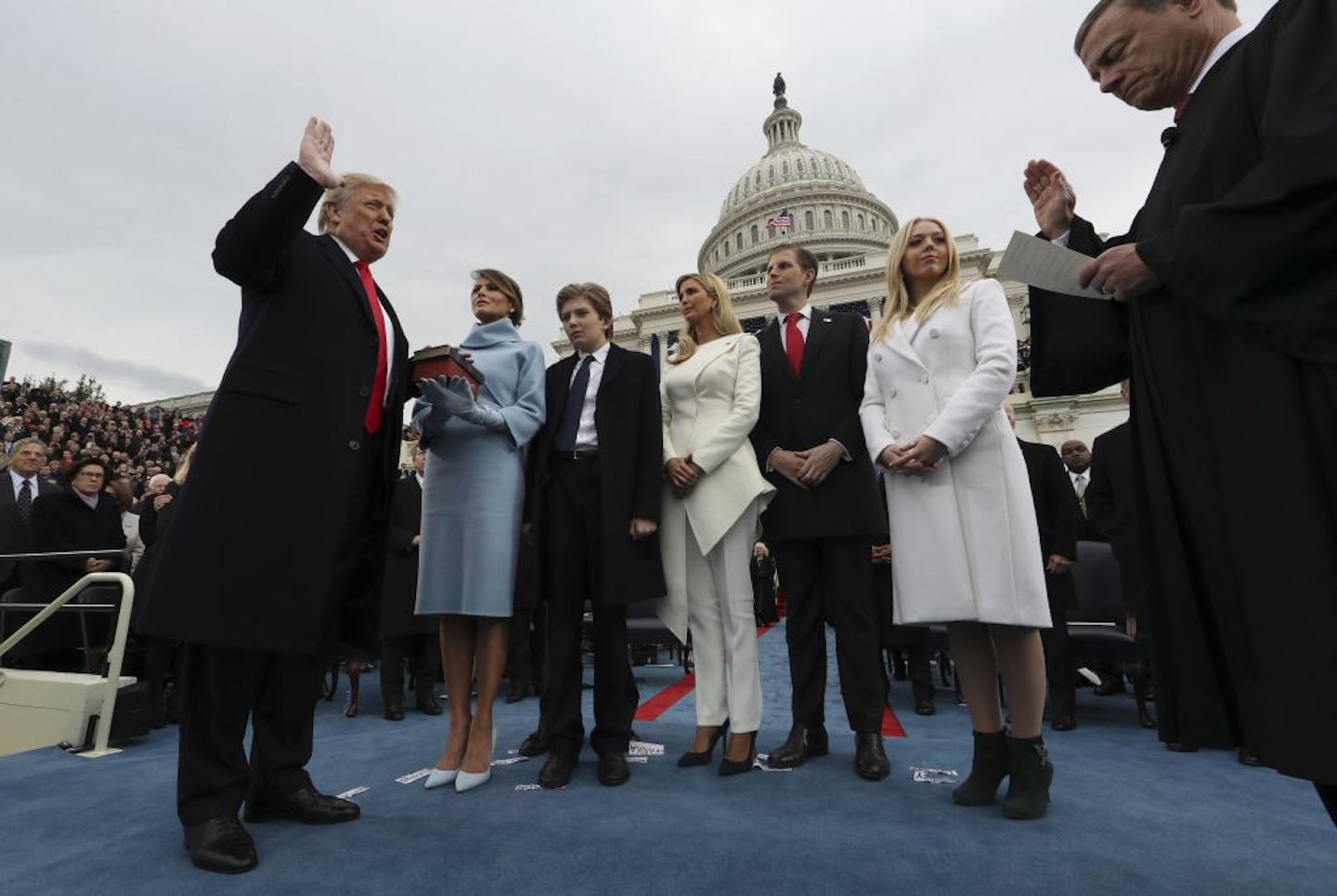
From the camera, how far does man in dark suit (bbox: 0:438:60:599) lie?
17.7ft

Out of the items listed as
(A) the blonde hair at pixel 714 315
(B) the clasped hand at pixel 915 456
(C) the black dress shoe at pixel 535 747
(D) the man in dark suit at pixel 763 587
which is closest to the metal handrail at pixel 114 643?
(C) the black dress shoe at pixel 535 747

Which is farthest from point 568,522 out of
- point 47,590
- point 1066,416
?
point 1066,416

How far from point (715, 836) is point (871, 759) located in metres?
0.82

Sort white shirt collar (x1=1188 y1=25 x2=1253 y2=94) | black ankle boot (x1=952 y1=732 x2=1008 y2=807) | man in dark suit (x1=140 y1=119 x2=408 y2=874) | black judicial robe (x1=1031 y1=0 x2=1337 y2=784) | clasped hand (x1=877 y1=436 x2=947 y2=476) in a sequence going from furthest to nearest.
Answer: clasped hand (x1=877 y1=436 x2=947 y2=476), black ankle boot (x1=952 y1=732 x2=1008 y2=807), man in dark suit (x1=140 y1=119 x2=408 y2=874), white shirt collar (x1=1188 y1=25 x2=1253 y2=94), black judicial robe (x1=1031 y1=0 x2=1337 y2=784)

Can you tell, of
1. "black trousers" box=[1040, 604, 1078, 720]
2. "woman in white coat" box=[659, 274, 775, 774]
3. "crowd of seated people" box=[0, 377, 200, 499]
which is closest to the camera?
"woman in white coat" box=[659, 274, 775, 774]

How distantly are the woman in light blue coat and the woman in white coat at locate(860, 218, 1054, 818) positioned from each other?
1374 millimetres

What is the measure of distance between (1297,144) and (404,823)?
8.20 feet

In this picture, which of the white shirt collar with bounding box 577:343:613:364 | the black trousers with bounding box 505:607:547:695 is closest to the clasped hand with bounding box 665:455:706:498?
the white shirt collar with bounding box 577:343:613:364

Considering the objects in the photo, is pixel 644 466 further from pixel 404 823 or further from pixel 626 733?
pixel 404 823

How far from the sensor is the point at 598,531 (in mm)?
2590

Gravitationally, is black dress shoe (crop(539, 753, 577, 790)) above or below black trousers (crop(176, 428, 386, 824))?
below

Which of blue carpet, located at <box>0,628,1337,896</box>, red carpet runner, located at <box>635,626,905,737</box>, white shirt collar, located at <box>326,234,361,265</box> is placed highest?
white shirt collar, located at <box>326,234,361,265</box>

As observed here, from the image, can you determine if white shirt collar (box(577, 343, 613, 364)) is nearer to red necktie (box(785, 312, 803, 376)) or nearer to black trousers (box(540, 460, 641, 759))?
black trousers (box(540, 460, 641, 759))

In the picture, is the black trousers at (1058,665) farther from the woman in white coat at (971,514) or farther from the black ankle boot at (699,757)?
the black ankle boot at (699,757)
